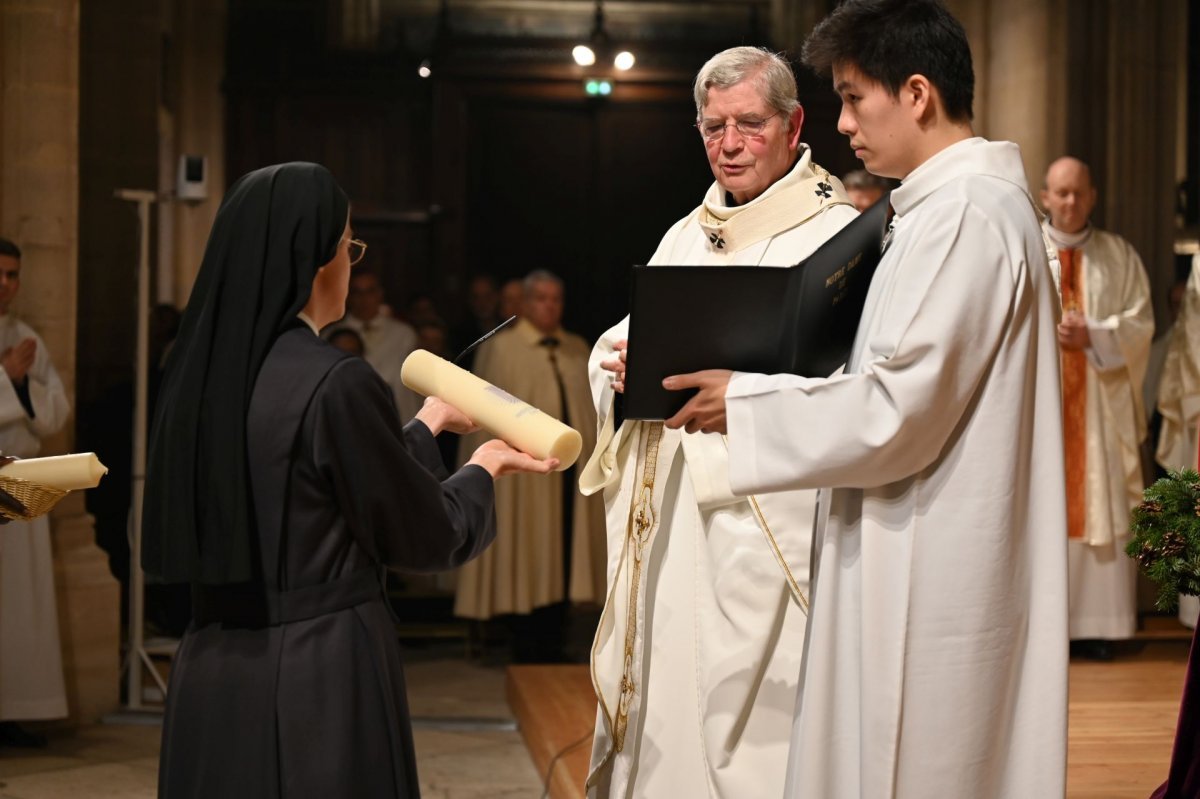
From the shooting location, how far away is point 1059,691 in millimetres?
2504

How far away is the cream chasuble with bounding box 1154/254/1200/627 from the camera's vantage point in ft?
23.0

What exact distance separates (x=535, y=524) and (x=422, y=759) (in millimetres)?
2286

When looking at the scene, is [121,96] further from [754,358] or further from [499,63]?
[754,358]

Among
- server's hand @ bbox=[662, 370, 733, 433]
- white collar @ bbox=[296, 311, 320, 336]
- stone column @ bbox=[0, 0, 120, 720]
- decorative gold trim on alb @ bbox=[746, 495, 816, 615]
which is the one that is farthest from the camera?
stone column @ bbox=[0, 0, 120, 720]

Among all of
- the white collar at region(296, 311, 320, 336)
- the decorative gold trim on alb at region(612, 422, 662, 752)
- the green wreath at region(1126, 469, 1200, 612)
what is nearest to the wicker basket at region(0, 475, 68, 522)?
the white collar at region(296, 311, 320, 336)

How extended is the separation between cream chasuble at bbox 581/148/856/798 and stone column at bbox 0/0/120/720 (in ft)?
12.2

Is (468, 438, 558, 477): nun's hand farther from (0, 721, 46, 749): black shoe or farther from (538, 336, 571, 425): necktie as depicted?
(538, 336, 571, 425): necktie

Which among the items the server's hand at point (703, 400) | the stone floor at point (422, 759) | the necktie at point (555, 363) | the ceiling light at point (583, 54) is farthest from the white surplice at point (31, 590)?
the ceiling light at point (583, 54)

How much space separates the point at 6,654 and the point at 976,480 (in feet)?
16.0

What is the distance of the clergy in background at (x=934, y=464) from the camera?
243 centimetres

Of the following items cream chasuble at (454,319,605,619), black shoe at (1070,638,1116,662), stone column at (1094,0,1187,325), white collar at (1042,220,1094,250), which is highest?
stone column at (1094,0,1187,325)

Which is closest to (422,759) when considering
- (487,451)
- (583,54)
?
(487,451)

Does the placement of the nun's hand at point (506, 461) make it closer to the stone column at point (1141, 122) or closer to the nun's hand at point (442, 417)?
the nun's hand at point (442, 417)

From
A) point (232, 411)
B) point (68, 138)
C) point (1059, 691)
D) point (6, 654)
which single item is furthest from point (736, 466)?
point (68, 138)
